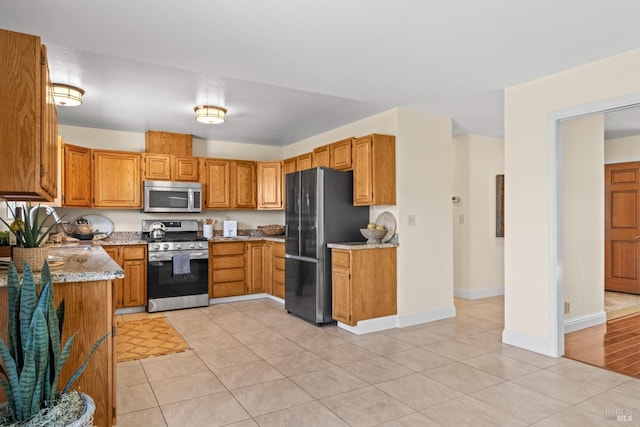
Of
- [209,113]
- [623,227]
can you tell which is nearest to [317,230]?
[209,113]

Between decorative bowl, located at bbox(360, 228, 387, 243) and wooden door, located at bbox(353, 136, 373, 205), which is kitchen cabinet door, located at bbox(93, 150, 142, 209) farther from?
decorative bowl, located at bbox(360, 228, 387, 243)

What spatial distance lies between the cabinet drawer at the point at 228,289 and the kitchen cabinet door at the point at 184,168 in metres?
1.59

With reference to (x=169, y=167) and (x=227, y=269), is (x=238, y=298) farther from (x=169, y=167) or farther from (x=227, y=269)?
(x=169, y=167)

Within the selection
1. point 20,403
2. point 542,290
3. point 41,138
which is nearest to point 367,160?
point 542,290

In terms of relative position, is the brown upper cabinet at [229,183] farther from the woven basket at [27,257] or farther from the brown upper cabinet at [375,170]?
the woven basket at [27,257]

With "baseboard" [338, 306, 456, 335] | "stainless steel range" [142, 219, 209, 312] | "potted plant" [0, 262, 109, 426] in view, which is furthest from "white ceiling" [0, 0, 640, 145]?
"baseboard" [338, 306, 456, 335]

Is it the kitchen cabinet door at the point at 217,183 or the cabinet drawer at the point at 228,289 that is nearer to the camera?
the cabinet drawer at the point at 228,289

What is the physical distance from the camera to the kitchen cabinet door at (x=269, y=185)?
631 cm

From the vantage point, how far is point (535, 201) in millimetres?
3566

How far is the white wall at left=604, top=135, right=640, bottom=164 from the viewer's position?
6.23 metres

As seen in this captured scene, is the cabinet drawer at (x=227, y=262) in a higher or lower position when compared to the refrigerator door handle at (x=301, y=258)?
lower

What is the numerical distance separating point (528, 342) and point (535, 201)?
1261 mm

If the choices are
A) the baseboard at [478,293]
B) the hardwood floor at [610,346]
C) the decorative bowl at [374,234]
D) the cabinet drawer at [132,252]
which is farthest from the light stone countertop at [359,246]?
the cabinet drawer at [132,252]

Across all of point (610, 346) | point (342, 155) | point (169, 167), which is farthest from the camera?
point (169, 167)
